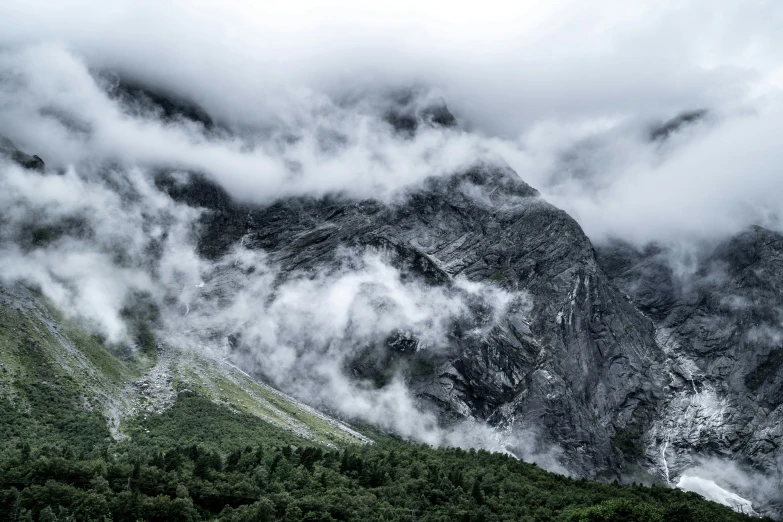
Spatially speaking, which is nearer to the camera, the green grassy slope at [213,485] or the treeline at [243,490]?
the treeline at [243,490]

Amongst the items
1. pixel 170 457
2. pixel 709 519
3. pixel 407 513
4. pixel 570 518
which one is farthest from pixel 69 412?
pixel 709 519

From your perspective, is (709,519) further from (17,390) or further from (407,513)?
(17,390)

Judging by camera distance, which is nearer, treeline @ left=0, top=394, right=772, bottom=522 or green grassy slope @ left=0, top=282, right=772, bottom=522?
treeline @ left=0, top=394, right=772, bottom=522

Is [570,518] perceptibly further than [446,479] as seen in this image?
No

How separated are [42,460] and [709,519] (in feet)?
531

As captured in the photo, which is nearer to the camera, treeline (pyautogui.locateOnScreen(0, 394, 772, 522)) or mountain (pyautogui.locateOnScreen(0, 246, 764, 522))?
treeline (pyautogui.locateOnScreen(0, 394, 772, 522))

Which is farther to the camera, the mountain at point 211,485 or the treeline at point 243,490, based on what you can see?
the mountain at point 211,485

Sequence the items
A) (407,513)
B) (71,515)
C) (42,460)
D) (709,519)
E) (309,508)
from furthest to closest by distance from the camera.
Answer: (709,519), (407,513), (309,508), (42,460), (71,515)

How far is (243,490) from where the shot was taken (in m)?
160

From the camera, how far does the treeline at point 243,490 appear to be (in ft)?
459

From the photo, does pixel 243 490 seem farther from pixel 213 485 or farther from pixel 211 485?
pixel 211 485

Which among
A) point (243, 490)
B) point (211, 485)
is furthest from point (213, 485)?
point (243, 490)

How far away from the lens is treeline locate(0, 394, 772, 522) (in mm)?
139875

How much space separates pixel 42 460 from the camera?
14512cm
